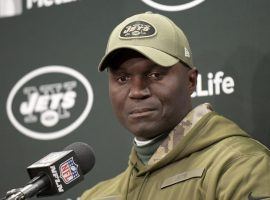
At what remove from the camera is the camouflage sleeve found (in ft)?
3.46

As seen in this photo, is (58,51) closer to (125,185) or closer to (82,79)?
(82,79)

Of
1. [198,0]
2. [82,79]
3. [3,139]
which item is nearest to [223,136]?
[198,0]

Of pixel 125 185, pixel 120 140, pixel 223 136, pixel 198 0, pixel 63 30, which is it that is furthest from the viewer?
pixel 63 30

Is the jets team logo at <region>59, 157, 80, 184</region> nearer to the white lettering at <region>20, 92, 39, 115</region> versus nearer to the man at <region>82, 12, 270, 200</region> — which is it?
the man at <region>82, 12, 270, 200</region>

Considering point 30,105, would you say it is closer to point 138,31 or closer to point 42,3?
point 42,3

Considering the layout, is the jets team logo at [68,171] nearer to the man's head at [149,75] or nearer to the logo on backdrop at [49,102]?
the man's head at [149,75]

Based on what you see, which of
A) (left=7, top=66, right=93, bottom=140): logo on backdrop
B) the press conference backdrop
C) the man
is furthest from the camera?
(left=7, top=66, right=93, bottom=140): logo on backdrop

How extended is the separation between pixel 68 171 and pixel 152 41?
0.32 metres

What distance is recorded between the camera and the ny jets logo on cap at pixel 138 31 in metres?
1.25

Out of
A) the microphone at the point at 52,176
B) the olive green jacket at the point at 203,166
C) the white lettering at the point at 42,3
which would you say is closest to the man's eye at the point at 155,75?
the olive green jacket at the point at 203,166

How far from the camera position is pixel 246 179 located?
3.53 feet

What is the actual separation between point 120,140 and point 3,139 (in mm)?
389

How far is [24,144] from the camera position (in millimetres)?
1807

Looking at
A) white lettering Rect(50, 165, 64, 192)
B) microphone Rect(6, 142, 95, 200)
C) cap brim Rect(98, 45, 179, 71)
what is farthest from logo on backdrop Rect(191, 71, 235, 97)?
white lettering Rect(50, 165, 64, 192)
